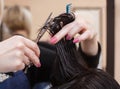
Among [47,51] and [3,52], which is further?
[47,51]

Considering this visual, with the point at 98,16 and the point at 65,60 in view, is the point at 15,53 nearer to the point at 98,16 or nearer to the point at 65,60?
the point at 65,60

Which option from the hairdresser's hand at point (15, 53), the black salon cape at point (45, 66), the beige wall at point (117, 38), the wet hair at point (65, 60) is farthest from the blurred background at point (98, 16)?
the hairdresser's hand at point (15, 53)

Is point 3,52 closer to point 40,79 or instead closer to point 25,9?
point 40,79

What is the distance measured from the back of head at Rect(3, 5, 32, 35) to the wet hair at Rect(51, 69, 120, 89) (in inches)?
49.8

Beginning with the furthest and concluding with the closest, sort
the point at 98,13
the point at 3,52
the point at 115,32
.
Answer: the point at 98,13, the point at 115,32, the point at 3,52

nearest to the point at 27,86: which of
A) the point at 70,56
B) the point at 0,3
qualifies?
the point at 70,56

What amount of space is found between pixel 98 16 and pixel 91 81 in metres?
1.34

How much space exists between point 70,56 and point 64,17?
97 mm

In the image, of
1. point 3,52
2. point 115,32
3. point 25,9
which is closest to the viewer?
point 3,52

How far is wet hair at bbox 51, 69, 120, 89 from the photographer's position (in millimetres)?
611

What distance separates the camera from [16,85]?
727 millimetres

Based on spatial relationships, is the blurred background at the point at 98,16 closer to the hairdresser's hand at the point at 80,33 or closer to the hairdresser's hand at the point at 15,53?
the hairdresser's hand at the point at 80,33

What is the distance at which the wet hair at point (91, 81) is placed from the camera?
0.61m

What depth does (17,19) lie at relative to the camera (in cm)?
190
